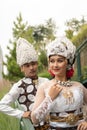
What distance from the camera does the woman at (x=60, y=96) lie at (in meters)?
2.88

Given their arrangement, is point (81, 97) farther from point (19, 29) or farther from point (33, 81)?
point (19, 29)

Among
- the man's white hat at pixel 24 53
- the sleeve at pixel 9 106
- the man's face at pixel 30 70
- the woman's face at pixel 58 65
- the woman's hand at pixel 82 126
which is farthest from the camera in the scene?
the man's white hat at pixel 24 53

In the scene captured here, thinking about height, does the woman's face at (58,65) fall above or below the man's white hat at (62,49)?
below

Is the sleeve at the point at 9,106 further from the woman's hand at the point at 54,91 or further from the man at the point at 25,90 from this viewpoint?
the woman's hand at the point at 54,91

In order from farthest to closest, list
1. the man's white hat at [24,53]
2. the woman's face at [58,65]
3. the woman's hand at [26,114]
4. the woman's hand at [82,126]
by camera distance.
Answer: the man's white hat at [24,53], the woman's hand at [26,114], the woman's face at [58,65], the woman's hand at [82,126]

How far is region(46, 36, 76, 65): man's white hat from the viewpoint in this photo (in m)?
3.03

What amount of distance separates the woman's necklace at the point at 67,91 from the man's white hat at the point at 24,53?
101 cm

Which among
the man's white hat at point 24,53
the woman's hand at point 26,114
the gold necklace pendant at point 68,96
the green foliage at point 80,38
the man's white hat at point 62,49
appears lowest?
the green foliage at point 80,38

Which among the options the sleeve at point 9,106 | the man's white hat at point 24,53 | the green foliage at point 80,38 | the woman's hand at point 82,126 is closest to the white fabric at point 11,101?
the sleeve at point 9,106

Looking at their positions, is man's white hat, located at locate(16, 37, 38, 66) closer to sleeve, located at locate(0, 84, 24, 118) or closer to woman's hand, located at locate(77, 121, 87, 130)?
sleeve, located at locate(0, 84, 24, 118)

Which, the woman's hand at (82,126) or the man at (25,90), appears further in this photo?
the man at (25,90)

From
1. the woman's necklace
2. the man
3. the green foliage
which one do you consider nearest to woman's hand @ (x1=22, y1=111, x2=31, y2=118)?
the man

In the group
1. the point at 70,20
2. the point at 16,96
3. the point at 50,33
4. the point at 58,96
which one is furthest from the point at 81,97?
the point at 50,33

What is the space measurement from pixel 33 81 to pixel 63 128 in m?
0.99
